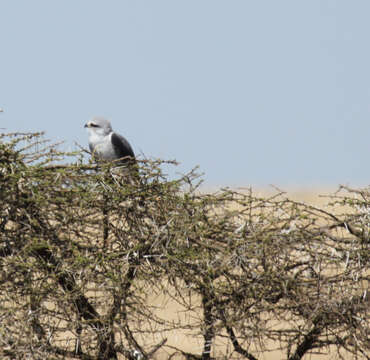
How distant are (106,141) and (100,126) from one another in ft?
1.01

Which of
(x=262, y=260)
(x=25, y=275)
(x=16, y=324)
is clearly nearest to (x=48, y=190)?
(x=25, y=275)

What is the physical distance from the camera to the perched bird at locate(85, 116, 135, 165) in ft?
29.5

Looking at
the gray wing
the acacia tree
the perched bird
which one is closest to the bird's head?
the perched bird

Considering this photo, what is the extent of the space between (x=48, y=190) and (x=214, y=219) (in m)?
1.36

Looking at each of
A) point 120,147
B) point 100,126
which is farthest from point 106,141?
point 100,126

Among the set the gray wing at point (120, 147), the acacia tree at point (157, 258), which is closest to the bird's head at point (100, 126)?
the gray wing at point (120, 147)

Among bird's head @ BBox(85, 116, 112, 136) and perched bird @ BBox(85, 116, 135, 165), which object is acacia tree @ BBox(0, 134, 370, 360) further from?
bird's head @ BBox(85, 116, 112, 136)

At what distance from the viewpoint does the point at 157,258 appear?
5.52 m

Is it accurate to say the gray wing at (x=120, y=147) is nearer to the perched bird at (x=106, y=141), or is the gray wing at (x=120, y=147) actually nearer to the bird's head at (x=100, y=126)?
the perched bird at (x=106, y=141)

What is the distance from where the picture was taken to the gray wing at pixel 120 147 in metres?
9.02

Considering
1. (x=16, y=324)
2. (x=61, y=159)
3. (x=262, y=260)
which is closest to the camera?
(x=16, y=324)

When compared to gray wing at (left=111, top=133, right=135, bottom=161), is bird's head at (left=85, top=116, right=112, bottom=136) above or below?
above

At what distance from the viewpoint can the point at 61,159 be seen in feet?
19.0

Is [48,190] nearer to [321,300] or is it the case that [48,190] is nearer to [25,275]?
[25,275]
